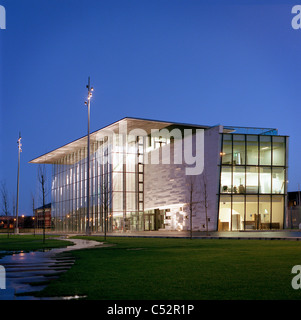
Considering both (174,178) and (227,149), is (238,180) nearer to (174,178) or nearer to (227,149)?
(227,149)

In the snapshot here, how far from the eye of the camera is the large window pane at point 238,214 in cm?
4675

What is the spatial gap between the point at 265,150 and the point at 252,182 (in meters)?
3.75

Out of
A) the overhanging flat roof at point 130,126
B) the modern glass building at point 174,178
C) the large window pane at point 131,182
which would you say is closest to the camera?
the modern glass building at point 174,178

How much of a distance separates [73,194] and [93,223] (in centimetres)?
1069

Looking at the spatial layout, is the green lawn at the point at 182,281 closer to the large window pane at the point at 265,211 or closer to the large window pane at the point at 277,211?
the large window pane at the point at 265,211

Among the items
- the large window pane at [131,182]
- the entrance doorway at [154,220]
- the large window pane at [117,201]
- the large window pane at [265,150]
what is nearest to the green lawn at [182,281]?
the large window pane at [265,150]

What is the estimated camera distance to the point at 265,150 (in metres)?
47.3

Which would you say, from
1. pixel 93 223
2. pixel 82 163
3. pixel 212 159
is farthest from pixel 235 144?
pixel 82 163

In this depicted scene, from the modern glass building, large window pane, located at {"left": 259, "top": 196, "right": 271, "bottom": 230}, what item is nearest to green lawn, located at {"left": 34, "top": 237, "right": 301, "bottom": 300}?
the modern glass building

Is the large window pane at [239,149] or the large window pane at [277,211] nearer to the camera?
the large window pane at [239,149]

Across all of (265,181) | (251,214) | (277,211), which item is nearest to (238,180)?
(265,181)

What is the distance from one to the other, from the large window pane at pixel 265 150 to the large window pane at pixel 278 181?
151 centimetres

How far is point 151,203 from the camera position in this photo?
60.3 m
